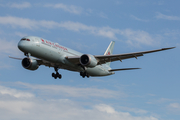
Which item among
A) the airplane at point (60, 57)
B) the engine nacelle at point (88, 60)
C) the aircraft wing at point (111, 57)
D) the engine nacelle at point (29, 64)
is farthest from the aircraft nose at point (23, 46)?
the engine nacelle at point (88, 60)

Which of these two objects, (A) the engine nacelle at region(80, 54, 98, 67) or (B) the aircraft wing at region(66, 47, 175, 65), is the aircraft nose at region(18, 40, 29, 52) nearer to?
(B) the aircraft wing at region(66, 47, 175, 65)

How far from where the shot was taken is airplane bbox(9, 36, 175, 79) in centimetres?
3622

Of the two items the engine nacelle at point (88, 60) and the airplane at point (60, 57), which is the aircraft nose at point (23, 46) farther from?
the engine nacelle at point (88, 60)

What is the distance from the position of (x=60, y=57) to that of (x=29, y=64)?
6119 mm

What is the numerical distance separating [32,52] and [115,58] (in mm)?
12186

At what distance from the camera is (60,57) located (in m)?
38.8

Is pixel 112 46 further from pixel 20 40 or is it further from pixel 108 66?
pixel 20 40

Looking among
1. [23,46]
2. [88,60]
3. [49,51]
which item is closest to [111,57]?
[88,60]

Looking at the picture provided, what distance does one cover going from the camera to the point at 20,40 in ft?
120

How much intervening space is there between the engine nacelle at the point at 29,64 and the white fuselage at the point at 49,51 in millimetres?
2367

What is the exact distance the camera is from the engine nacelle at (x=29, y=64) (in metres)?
42.1

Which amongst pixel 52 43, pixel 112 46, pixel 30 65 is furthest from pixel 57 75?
pixel 112 46

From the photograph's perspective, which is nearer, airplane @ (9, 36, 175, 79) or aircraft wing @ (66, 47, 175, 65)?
airplane @ (9, 36, 175, 79)

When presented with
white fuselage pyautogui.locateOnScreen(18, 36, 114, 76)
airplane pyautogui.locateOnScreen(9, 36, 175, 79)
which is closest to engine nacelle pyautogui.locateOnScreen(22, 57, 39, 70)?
airplane pyautogui.locateOnScreen(9, 36, 175, 79)
